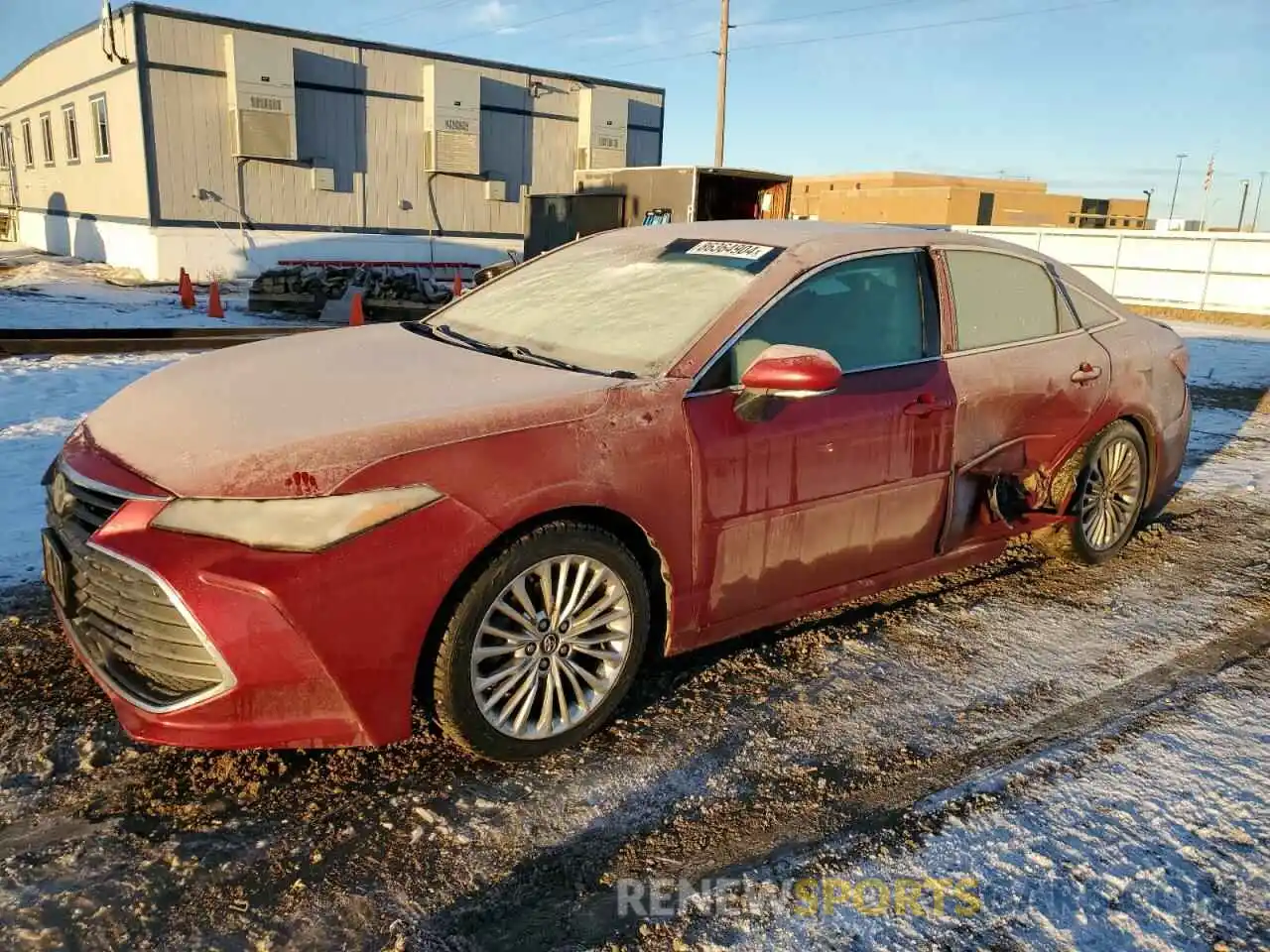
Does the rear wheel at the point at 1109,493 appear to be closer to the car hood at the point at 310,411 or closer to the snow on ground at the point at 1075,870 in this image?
the snow on ground at the point at 1075,870

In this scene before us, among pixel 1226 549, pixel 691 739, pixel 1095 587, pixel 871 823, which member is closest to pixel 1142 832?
pixel 871 823

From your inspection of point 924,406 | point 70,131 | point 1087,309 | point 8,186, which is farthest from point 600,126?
point 924,406

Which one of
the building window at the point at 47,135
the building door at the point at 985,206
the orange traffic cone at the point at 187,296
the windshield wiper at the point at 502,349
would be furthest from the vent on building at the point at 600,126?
the building door at the point at 985,206

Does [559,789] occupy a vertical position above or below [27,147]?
below

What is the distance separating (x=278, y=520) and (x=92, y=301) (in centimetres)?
1685

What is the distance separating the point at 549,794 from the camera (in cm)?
271

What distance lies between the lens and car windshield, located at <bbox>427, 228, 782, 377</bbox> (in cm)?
324

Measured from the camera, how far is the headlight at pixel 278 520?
2326 millimetres

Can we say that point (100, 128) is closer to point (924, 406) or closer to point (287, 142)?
point (287, 142)

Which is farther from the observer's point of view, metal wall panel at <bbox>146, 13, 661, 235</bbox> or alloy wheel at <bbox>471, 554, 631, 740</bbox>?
metal wall panel at <bbox>146, 13, 661, 235</bbox>

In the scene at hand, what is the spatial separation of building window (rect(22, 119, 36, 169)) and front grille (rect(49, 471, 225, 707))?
34097 millimetres

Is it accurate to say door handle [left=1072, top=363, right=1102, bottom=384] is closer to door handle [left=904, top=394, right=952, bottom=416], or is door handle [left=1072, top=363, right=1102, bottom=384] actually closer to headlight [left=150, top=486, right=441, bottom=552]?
door handle [left=904, top=394, right=952, bottom=416]

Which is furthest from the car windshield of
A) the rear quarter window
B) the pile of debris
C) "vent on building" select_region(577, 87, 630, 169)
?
"vent on building" select_region(577, 87, 630, 169)

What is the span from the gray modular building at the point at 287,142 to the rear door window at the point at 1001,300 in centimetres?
2149
